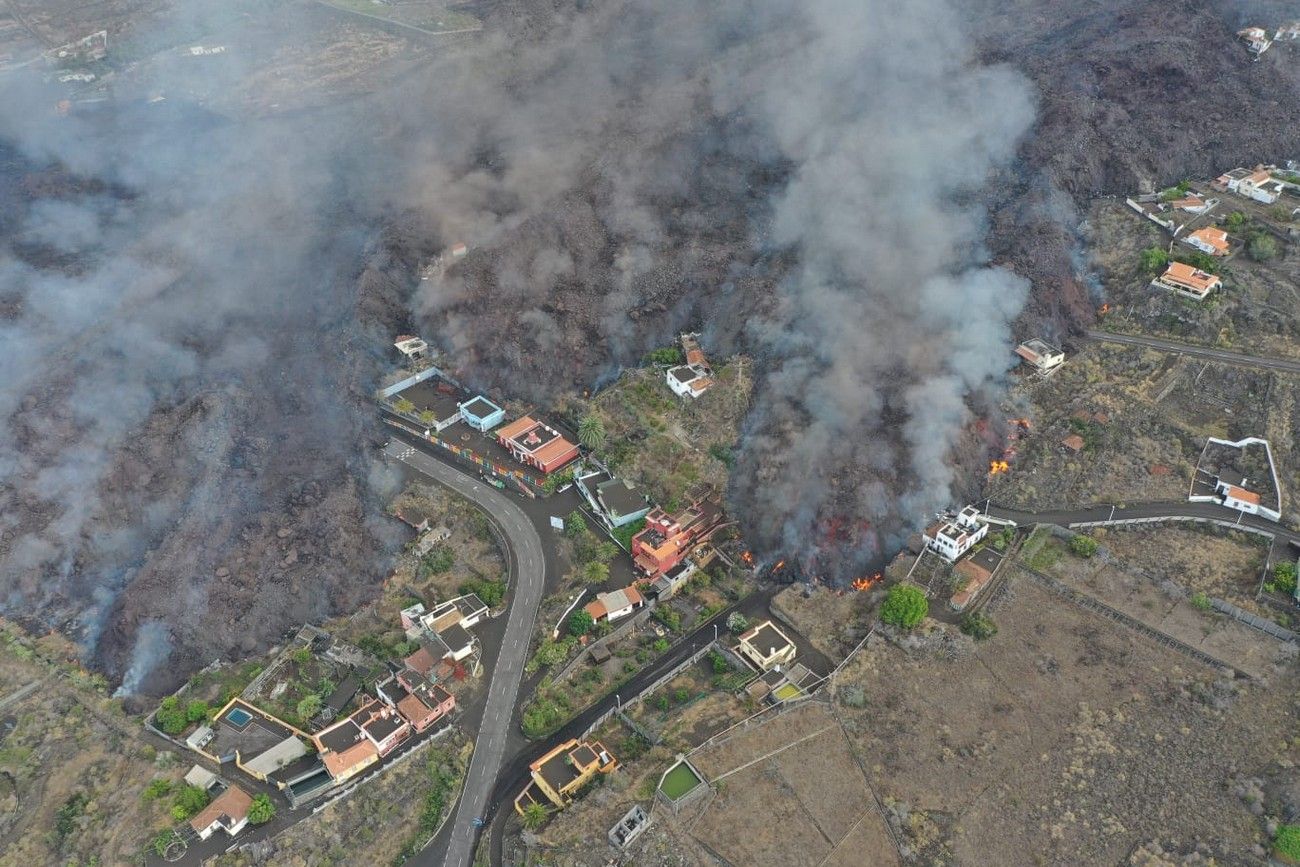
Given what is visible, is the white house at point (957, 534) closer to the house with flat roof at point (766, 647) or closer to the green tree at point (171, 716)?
the house with flat roof at point (766, 647)

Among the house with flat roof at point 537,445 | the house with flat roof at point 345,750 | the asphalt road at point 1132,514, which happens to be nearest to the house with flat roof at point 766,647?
the asphalt road at point 1132,514

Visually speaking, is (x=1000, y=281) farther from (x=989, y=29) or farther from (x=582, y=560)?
(x=989, y=29)

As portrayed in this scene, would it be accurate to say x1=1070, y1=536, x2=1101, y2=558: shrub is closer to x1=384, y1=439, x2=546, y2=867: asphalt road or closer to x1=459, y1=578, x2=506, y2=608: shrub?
x1=384, y1=439, x2=546, y2=867: asphalt road

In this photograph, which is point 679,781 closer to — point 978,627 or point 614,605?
point 614,605

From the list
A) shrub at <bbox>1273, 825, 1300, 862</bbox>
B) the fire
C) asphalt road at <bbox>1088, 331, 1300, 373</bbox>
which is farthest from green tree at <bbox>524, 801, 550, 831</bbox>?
asphalt road at <bbox>1088, 331, 1300, 373</bbox>

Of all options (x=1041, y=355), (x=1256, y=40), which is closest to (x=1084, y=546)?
(x=1041, y=355)

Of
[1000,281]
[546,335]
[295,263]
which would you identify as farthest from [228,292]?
[1000,281]
